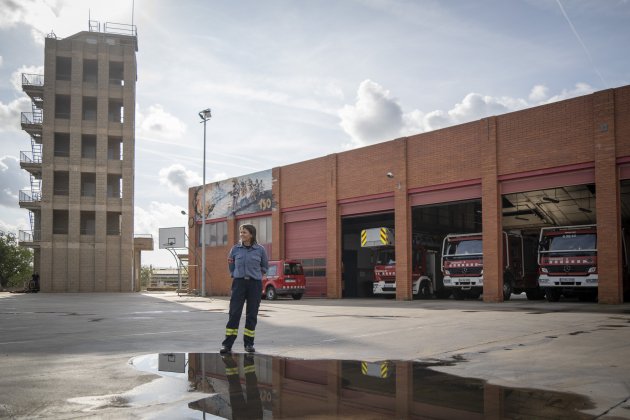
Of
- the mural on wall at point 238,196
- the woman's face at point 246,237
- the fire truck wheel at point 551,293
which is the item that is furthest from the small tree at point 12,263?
the woman's face at point 246,237

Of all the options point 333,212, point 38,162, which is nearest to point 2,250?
point 38,162

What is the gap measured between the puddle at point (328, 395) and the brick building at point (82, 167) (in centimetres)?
4963

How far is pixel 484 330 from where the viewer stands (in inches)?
442

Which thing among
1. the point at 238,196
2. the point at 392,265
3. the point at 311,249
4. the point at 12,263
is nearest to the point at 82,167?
the point at 238,196

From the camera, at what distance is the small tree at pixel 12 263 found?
8531cm

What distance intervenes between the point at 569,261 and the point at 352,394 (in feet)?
64.3

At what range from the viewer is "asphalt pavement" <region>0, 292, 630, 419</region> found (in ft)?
17.4

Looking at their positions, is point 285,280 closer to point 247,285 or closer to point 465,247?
point 465,247

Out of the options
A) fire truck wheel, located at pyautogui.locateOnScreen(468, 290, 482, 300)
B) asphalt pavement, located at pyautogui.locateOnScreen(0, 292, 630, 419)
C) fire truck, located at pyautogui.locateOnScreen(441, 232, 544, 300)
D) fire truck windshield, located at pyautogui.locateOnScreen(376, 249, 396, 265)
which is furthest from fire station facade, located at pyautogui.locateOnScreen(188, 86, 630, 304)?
asphalt pavement, located at pyautogui.locateOnScreen(0, 292, 630, 419)

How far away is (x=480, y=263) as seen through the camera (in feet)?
83.4

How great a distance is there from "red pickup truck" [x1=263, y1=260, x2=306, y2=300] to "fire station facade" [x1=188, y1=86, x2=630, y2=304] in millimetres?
1828

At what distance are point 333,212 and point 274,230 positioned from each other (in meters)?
5.42

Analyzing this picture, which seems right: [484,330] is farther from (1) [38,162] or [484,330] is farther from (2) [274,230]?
(1) [38,162]

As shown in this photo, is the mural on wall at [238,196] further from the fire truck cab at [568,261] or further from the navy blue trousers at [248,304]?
the navy blue trousers at [248,304]
